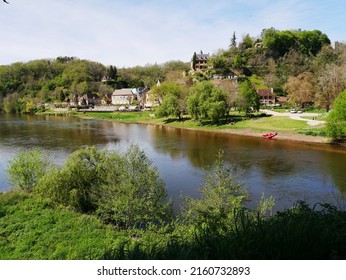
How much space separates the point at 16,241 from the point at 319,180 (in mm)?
21168

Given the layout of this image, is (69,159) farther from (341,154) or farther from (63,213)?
(341,154)

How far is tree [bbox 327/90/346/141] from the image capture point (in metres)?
37.3

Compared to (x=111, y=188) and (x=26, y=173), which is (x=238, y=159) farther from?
(x=26, y=173)

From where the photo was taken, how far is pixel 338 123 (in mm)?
37500

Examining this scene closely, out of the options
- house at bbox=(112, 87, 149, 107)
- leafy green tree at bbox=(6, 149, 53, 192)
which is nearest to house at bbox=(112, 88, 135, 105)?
house at bbox=(112, 87, 149, 107)

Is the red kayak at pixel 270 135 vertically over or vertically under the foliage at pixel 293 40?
under

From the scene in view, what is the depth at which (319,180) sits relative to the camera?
24.1 metres

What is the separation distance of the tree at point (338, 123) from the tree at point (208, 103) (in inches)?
772

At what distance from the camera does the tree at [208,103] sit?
54.3m

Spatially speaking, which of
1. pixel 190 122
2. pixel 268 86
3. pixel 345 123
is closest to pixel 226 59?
pixel 268 86

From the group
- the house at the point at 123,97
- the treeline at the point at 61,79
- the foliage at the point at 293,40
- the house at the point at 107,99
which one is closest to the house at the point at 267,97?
the treeline at the point at 61,79

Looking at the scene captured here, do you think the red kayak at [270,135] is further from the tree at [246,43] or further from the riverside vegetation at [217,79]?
the tree at [246,43]

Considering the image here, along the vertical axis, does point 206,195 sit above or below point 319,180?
above

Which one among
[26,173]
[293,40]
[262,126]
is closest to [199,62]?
[293,40]
